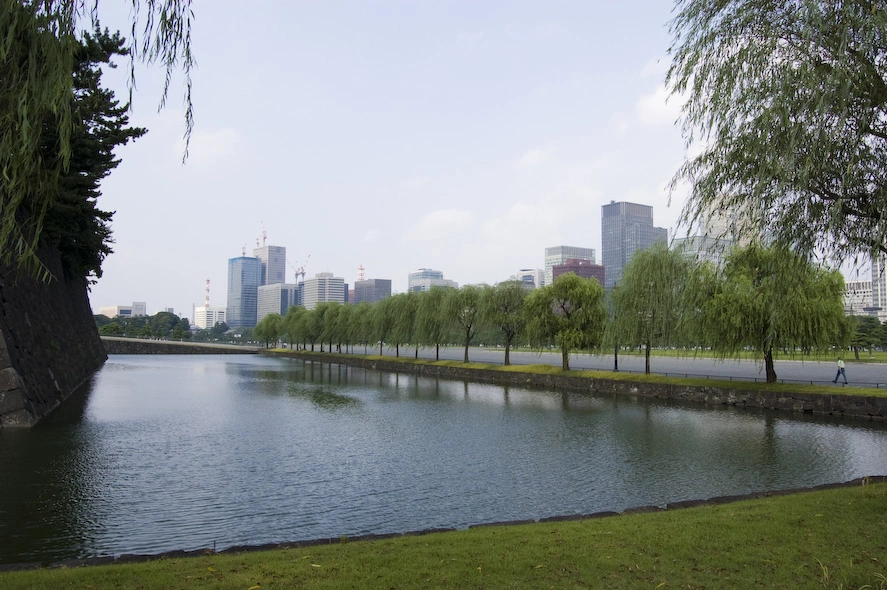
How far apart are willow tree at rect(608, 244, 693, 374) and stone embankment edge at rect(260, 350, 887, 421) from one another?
3.03m

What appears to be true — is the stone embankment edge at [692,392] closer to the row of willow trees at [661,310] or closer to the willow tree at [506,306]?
the row of willow trees at [661,310]

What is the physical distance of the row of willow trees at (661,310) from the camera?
13.4m

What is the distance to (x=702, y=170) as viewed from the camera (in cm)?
992

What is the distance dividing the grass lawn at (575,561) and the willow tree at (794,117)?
3971mm

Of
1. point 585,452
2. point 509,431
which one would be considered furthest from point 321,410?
point 585,452

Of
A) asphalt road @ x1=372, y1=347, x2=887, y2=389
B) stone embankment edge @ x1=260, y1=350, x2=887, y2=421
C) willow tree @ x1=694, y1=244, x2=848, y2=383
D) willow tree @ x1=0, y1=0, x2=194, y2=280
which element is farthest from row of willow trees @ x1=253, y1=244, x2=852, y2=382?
willow tree @ x1=0, y1=0, x2=194, y2=280

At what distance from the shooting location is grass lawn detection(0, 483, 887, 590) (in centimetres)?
612

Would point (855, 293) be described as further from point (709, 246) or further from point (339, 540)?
point (339, 540)

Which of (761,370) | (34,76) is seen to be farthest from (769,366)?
(34,76)

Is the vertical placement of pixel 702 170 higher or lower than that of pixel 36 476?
higher

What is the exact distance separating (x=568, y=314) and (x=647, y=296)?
7596mm

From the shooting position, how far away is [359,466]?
52.1ft

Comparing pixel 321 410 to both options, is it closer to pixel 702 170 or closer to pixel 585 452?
pixel 585 452

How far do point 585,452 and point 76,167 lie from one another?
81.5 ft
